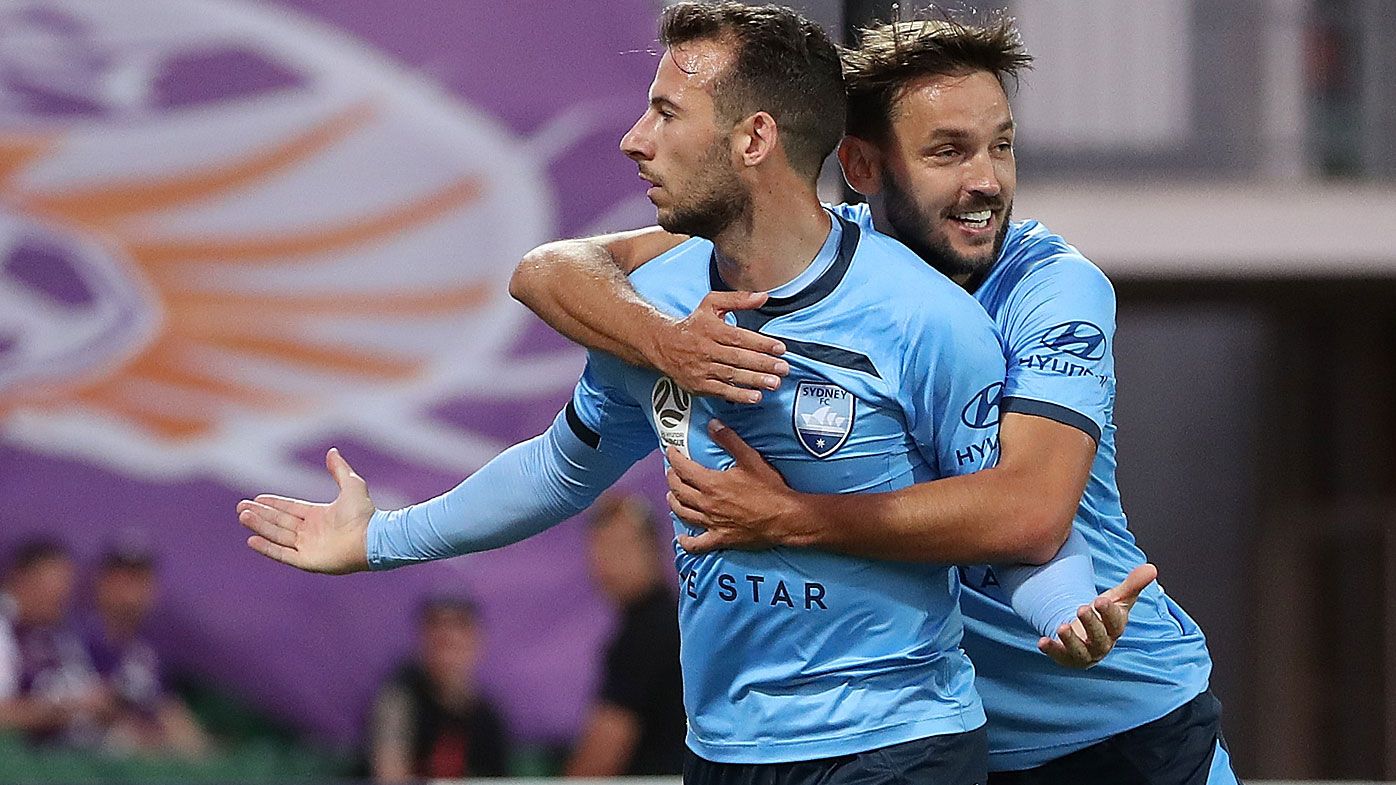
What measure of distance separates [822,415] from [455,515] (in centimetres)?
75

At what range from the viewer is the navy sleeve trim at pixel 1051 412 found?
2.90 metres

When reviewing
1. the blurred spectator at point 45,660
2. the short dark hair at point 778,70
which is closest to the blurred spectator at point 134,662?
the blurred spectator at point 45,660

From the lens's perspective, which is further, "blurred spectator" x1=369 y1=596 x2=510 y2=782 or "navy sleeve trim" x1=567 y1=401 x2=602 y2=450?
"blurred spectator" x1=369 y1=596 x2=510 y2=782

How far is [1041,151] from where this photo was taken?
35.2 ft

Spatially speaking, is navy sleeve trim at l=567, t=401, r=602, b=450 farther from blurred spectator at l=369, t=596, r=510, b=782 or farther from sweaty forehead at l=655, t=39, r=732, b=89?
blurred spectator at l=369, t=596, r=510, b=782

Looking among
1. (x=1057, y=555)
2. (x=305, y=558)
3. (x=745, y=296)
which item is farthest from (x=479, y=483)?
(x=1057, y=555)

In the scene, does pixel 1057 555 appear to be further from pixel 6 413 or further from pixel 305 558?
pixel 6 413

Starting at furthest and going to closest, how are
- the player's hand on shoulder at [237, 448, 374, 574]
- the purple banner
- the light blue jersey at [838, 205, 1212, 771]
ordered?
the purple banner
the player's hand on shoulder at [237, 448, 374, 574]
the light blue jersey at [838, 205, 1212, 771]

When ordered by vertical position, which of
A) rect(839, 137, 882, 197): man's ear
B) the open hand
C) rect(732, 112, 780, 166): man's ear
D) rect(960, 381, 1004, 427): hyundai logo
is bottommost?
the open hand

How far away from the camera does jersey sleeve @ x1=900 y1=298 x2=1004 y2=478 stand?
2812mm

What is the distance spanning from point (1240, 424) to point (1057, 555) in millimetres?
9723

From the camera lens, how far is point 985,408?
112 inches

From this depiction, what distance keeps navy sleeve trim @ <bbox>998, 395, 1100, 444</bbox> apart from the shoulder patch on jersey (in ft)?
1.52

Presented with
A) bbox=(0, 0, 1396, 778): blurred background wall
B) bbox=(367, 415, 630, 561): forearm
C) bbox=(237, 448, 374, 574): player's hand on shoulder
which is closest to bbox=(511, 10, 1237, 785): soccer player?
bbox=(367, 415, 630, 561): forearm
